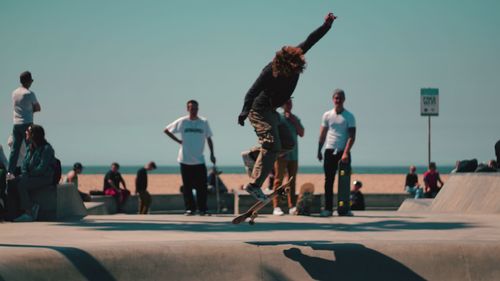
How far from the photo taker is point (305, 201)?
1210 cm

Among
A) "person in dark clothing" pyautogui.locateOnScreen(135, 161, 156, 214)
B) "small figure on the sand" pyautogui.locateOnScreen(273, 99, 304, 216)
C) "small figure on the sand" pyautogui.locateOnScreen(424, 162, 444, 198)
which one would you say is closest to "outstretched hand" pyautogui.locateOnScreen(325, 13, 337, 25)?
"small figure on the sand" pyautogui.locateOnScreen(273, 99, 304, 216)

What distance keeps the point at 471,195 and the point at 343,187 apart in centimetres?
265

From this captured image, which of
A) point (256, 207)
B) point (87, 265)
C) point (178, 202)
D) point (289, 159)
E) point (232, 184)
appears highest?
point (289, 159)

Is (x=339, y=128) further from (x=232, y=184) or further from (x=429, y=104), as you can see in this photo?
(x=232, y=184)

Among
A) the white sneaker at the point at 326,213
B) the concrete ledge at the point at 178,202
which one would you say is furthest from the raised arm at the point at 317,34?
the concrete ledge at the point at 178,202

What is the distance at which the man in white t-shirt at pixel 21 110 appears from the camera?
11.4m

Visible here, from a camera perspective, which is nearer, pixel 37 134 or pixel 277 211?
pixel 37 134

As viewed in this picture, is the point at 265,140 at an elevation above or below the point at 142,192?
above

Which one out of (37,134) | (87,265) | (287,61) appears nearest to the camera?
(87,265)

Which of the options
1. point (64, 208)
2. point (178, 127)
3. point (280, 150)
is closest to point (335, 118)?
point (178, 127)

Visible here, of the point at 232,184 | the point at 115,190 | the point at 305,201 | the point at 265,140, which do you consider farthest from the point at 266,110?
the point at 232,184

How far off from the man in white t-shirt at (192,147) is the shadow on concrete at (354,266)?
614 centimetres

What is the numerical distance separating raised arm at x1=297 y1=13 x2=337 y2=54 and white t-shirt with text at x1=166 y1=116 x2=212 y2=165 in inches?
187

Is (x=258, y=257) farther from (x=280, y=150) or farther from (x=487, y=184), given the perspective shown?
(x=487, y=184)
